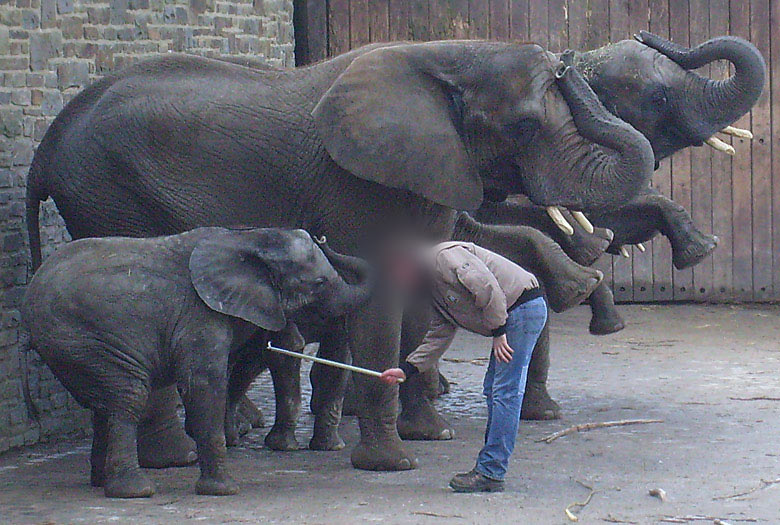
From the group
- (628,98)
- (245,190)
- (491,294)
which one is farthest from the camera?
(628,98)

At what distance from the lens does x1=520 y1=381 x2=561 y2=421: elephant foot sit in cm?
886

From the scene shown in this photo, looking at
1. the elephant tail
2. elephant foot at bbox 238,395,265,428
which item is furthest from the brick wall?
elephant foot at bbox 238,395,265,428

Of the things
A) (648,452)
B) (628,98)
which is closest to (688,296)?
(628,98)

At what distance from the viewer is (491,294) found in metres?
6.63

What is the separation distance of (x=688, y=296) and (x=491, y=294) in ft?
23.7

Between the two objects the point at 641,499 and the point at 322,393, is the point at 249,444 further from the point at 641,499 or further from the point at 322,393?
the point at 641,499

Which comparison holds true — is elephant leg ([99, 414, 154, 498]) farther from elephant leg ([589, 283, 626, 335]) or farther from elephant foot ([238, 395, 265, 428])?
elephant leg ([589, 283, 626, 335])

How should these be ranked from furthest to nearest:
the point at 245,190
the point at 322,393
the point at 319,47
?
the point at 319,47 → the point at 322,393 → the point at 245,190

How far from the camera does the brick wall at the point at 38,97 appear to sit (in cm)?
824

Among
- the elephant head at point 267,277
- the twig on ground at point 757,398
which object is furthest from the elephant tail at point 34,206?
the twig on ground at point 757,398

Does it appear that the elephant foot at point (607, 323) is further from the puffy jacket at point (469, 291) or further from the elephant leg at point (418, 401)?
the puffy jacket at point (469, 291)

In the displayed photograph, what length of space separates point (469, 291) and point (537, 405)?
234 centimetres

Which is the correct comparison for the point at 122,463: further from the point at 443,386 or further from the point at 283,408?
the point at 443,386

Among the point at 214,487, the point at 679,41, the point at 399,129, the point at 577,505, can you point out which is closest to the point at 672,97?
the point at 399,129
